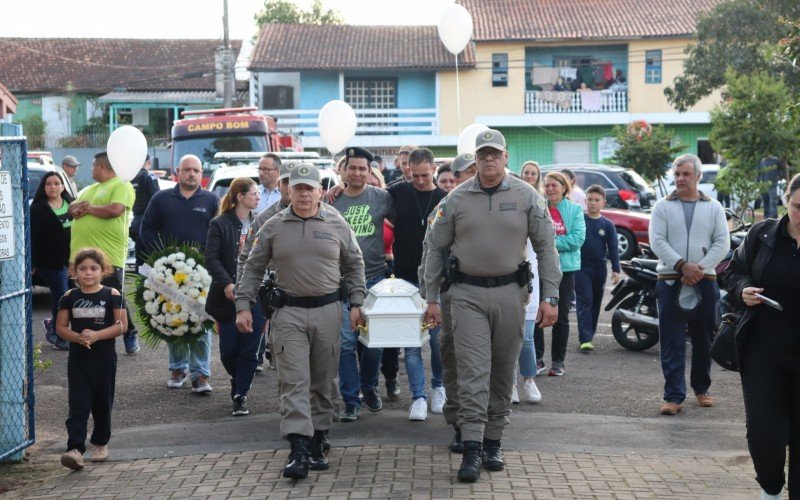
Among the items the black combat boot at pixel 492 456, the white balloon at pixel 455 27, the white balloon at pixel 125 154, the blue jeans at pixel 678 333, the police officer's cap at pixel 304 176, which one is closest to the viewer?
the black combat boot at pixel 492 456

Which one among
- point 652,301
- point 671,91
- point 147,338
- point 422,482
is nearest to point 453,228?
point 422,482

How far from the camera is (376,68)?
43.8m

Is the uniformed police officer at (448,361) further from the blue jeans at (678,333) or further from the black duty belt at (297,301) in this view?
the blue jeans at (678,333)

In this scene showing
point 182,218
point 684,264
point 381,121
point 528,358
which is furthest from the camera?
point 381,121

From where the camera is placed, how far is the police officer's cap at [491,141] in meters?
6.98

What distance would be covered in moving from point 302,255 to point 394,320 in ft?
2.82

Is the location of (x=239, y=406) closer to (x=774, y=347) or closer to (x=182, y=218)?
(x=182, y=218)

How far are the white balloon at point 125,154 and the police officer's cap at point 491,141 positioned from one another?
5036 millimetres

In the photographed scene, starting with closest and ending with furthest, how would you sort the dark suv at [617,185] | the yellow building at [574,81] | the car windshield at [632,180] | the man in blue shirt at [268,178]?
the man in blue shirt at [268,178], the dark suv at [617,185], the car windshield at [632,180], the yellow building at [574,81]

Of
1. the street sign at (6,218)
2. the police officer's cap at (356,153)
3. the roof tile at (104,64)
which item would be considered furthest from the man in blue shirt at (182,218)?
the roof tile at (104,64)

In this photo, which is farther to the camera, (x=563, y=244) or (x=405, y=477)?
(x=563, y=244)

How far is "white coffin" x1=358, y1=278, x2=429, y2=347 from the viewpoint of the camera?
7434mm

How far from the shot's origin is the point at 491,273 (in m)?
6.96

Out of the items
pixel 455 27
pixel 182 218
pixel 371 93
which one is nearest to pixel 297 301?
pixel 182 218
